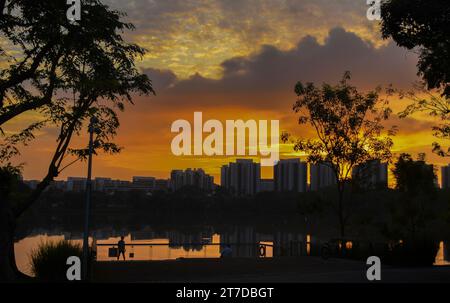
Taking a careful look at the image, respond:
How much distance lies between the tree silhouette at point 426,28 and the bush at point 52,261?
1595 centimetres

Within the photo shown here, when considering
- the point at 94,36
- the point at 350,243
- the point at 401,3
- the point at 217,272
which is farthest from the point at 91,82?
the point at 350,243

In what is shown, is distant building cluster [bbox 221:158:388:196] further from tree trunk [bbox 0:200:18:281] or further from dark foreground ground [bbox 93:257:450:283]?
tree trunk [bbox 0:200:18:281]

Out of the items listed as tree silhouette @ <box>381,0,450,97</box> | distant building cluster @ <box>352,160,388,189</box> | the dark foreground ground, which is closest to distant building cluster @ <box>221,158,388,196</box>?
distant building cluster @ <box>352,160,388,189</box>

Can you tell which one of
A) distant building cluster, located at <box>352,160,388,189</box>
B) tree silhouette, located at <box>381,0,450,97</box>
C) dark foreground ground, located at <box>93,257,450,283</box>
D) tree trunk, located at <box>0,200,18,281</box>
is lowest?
dark foreground ground, located at <box>93,257,450,283</box>

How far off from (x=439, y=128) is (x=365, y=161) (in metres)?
7.43

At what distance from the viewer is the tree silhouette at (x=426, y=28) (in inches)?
723

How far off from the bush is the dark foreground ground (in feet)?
4.52

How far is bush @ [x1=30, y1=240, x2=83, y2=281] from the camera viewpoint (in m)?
23.3

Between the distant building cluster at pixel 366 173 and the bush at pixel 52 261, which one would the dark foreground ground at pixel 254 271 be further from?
the distant building cluster at pixel 366 173

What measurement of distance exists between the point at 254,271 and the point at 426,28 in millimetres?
12611

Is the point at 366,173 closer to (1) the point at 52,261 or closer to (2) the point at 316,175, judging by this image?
(1) the point at 52,261

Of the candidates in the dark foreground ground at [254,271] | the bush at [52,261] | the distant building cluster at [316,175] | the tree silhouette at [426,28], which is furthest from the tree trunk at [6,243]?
the distant building cluster at [316,175]

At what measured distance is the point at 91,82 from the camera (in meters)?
21.9

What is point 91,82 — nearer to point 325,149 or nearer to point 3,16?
point 3,16
